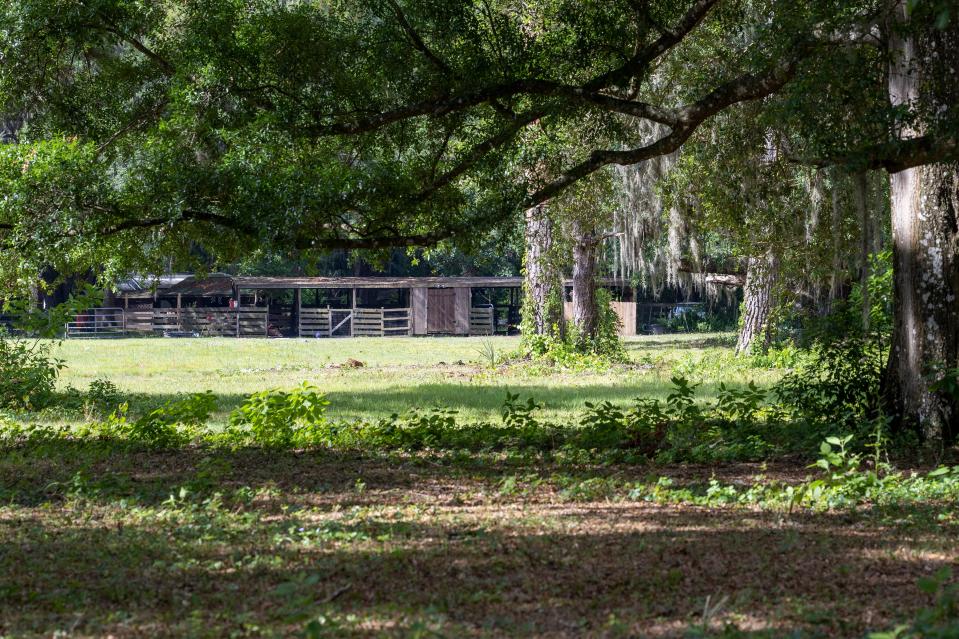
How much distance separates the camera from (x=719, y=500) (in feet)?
21.7

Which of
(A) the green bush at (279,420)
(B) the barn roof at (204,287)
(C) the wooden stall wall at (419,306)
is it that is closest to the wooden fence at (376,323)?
(C) the wooden stall wall at (419,306)

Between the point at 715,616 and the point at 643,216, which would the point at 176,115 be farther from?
the point at 643,216

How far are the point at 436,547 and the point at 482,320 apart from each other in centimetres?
4260

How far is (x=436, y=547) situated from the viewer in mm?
5414

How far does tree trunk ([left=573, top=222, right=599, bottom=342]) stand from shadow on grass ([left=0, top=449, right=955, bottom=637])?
15.9 m

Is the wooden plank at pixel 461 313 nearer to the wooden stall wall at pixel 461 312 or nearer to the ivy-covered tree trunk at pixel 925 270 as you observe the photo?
the wooden stall wall at pixel 461 312

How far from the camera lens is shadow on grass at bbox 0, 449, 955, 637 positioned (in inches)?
161

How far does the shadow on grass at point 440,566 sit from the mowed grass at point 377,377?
6097mm

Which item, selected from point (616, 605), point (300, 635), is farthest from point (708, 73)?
point (300, 635)

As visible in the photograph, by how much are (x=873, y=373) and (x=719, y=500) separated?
10.5 ft

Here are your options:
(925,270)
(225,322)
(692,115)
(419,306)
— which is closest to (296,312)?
(225,322)

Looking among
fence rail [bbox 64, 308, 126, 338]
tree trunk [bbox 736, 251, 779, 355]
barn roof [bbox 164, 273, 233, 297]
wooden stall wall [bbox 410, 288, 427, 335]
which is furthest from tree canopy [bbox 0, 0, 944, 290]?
wooden stall wall [bbox 410, 288, 427, 335]

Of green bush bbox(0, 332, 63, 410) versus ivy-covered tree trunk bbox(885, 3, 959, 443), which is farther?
green bush bbox(0, 332, 63, 410)

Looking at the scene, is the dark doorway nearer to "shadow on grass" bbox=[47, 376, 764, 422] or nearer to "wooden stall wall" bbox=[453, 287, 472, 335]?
"wooden stall wall" bbox=[453, 287, 472, 335]
